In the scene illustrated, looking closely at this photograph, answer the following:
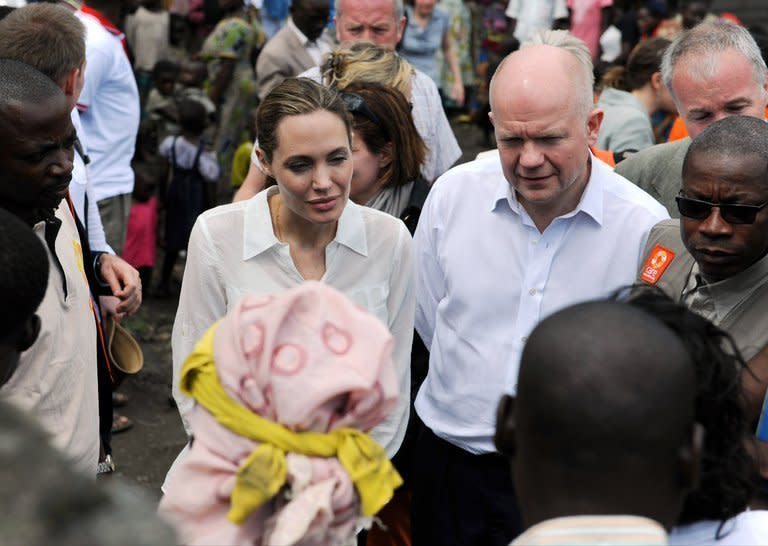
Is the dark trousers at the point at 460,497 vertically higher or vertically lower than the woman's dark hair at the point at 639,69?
lower

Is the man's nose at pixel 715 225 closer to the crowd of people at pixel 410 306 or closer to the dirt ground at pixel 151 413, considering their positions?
the crowd of people at pixel 410 306

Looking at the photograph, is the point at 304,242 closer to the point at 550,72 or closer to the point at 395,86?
the point at 550,72

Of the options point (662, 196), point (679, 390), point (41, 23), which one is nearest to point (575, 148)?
point (662, 196)

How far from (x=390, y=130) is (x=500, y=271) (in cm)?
100

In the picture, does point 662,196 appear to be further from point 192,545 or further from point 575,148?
point 192,545

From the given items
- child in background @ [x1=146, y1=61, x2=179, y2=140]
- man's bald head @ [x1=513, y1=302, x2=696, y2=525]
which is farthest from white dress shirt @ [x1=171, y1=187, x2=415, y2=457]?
child in background @ [x1=146, y1=61, x2=179, y2=140]

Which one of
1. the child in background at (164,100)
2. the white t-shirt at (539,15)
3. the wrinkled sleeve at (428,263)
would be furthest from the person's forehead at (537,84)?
the white t-shirt at (539,15)

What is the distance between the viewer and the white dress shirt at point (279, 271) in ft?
11.1

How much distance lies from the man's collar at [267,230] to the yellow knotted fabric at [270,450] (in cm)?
141

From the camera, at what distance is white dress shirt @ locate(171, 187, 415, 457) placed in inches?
133

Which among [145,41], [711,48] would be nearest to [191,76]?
[145,41]

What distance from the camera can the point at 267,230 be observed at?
341 centimetres

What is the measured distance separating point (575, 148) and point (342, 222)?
75cm

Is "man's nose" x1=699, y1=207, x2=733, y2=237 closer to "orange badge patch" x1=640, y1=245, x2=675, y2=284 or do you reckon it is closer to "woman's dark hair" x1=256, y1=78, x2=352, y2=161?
"orange badge patch" x1=640, y1=245, x2=675, y2=284
